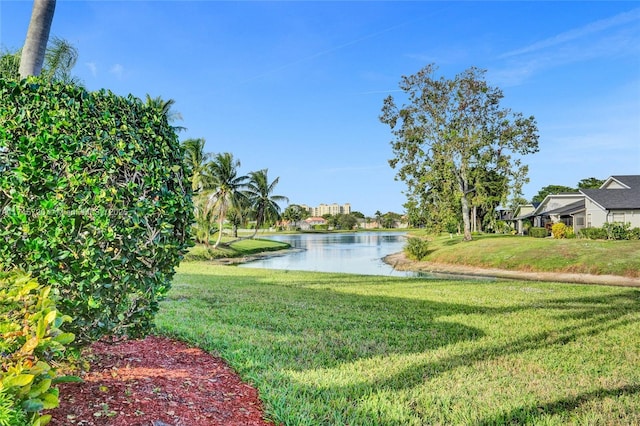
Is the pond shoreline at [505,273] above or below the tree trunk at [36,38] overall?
below

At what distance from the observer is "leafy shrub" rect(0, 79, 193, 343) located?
10.2 ft

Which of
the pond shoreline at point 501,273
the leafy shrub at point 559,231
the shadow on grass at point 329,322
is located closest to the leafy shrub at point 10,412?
the shadow on grass at point 329,322

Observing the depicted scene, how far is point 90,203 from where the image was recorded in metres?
3.24

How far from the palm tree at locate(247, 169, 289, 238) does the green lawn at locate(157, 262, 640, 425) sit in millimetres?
33635

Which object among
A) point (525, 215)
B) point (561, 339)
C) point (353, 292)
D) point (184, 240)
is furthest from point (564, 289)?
point (525, 215)

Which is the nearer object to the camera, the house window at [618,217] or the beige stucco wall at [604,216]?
the beige stucco wall at [604,216]

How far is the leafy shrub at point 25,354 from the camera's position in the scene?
1752mm

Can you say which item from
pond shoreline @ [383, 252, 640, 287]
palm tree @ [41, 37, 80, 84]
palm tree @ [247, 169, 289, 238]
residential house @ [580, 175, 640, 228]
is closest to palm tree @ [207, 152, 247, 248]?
palm tree @ [247, 169, 289, 238]

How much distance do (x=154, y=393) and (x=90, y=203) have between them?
162cm

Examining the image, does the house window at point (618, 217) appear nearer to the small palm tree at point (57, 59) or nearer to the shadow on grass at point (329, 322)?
the shadow on grass at point (329, 322)

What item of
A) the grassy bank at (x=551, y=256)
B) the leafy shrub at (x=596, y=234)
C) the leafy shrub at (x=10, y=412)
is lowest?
the grassy bank at (x=551, y=256)

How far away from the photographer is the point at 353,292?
1095 centimetres

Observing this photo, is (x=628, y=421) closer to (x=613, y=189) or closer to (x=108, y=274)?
(x=108, y=274)

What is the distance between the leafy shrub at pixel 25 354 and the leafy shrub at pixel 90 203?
26.7 inches
